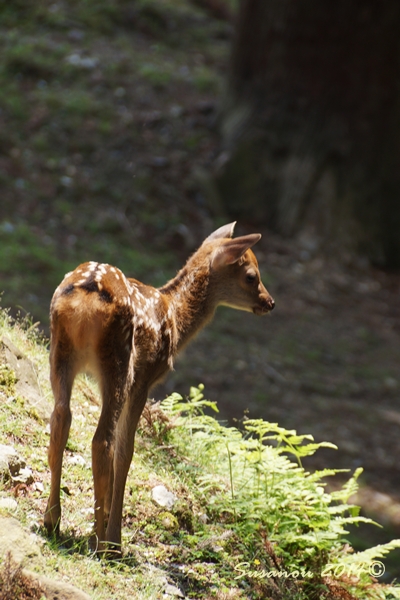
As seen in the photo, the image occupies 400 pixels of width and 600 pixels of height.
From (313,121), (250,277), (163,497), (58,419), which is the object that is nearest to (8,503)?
(58,419)

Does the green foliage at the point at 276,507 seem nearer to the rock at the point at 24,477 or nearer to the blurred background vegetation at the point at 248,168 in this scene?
the rock at the point at 24,477

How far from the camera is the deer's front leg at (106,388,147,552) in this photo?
14.3 feet

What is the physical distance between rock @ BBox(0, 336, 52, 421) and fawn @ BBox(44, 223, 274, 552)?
0.93m

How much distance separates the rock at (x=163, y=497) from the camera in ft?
16.6

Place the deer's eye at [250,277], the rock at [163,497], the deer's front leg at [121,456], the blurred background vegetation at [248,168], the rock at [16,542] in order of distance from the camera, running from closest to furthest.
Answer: the rock at [16,542] → the deer's front leg at [121,456] → the rock at [163,497] → the deer's eye at [250,277] → the blurred background vegetation at [248,168]

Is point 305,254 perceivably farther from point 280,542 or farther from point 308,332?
point 280,542

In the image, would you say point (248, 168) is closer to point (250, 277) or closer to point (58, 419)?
point (250, 277)

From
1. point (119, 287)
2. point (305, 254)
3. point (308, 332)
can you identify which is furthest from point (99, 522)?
point (305, 254)

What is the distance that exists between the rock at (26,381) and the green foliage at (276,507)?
977 mm

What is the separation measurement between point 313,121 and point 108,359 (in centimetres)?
974

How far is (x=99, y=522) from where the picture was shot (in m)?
4.25

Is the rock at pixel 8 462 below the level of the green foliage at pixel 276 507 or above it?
above

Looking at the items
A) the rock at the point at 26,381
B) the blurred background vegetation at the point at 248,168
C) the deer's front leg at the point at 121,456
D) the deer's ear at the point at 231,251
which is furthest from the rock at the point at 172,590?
the blurred background vegetation at the point at 248,168

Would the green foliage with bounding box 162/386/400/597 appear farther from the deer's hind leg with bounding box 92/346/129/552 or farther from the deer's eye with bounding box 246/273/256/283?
the deer's hind leg with bounding box 92/346/129/552
